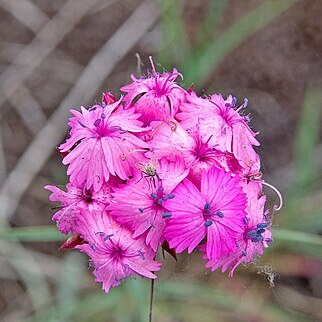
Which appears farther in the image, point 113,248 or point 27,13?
point 27,13

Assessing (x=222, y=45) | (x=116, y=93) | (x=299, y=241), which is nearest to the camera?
(x=299, y=241)

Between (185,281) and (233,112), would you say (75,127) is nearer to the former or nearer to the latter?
(233,112)

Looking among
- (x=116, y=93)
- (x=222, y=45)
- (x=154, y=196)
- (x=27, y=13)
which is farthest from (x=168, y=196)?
(x=27, y=13)

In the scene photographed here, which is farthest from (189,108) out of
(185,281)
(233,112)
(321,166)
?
(321,166)

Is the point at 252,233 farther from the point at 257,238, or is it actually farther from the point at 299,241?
the point at 299,241

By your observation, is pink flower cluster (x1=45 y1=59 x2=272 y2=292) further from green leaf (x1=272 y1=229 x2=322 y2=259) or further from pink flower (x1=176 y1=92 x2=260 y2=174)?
green leaf (x1=272 y1=229 x2=322 y2=259)

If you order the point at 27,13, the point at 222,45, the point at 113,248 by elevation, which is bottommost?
the point at 113,248
